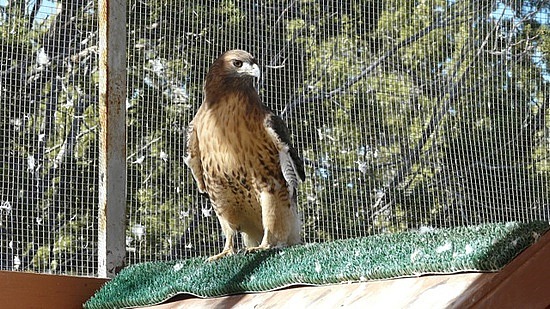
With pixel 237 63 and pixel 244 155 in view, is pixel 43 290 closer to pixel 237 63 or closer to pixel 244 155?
pixel 244 155

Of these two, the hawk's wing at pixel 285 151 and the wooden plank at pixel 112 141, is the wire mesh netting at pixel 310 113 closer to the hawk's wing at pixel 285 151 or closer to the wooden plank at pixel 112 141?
the wooden plank at pixel 112 141

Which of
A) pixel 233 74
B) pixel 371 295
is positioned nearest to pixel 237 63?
pixel 233 74

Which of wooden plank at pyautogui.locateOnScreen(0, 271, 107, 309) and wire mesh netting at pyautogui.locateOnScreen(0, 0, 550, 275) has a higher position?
wire mesh netting at pyautogui.locateOnScreen(0, 0, 550, 275)

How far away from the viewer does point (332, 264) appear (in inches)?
96.3

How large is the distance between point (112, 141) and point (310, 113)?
8.65 ft

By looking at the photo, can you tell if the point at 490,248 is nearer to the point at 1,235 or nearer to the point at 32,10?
the point at 1,235

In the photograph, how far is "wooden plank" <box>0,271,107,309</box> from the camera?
3.14m

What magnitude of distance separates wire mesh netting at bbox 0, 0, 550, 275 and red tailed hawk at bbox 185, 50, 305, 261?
0.97 m

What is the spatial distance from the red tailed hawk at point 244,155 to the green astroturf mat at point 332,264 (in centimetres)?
61

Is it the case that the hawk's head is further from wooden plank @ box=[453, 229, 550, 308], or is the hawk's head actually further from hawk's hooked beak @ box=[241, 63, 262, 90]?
wooden plank @ box=[453, 229, 550, 308]

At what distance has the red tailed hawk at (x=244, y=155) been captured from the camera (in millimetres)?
3811

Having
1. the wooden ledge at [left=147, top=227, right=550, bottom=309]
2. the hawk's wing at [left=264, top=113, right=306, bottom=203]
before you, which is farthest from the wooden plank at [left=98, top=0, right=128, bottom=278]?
the wooden ledge at [left=147, top=227, right=550, bottom=309]

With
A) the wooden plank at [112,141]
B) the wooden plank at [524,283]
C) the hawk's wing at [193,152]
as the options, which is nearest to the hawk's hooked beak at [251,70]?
the hawk's wing at [193,152]

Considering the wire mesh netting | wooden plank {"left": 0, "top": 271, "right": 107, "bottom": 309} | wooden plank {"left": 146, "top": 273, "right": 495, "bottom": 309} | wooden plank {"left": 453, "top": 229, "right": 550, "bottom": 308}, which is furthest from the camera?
the wire mesh netting
